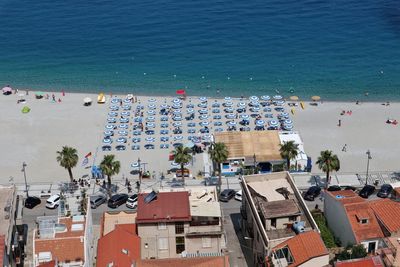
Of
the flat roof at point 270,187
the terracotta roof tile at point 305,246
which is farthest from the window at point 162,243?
the flat roof at point 270,187

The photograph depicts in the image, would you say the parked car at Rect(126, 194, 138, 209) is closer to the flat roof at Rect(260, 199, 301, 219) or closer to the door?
the flat roof at Rect(260, 199, 301, 219)

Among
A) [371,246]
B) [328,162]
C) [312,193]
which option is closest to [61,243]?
[371,246]

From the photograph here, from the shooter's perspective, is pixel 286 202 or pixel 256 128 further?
pixel 256 128

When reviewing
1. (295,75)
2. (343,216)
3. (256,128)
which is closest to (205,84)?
(295,75)

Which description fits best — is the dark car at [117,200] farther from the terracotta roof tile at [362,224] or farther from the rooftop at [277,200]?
the terracotta roof tile at [362,224]

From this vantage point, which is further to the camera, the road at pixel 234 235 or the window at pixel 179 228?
the road at pixel 234 235

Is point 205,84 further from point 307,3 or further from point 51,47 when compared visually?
point 307,3

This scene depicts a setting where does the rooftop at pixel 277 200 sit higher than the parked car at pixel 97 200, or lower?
lower
